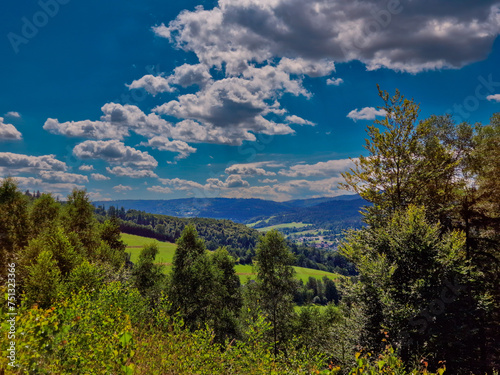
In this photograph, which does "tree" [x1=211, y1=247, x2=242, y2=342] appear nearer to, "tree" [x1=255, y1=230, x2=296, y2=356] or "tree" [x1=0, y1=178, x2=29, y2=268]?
"tree" [x1=255, y1=230, x2=296, y2=356]

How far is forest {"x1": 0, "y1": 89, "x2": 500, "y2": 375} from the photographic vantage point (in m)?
5.57

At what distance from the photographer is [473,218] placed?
1720cm

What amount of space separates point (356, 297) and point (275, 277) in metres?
16.4

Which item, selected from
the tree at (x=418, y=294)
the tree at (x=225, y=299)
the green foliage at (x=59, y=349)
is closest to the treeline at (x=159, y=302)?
the green foliage at (x=59, y=349)

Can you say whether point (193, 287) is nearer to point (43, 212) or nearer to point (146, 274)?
point (146, 274)

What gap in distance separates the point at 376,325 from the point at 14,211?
3976 centimetres

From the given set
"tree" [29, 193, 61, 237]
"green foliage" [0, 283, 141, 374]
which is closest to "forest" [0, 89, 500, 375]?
"green foliage" [0, 283, 141, 374]

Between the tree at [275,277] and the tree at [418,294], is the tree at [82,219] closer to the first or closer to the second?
the tree at [275,277]

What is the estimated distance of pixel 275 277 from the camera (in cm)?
2825

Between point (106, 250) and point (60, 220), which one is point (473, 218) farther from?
point (60, 220)

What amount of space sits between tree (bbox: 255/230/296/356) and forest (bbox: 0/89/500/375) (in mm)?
116

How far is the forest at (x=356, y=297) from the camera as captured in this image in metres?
5.57

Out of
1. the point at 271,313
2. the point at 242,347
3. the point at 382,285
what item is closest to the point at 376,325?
the point at 382,285

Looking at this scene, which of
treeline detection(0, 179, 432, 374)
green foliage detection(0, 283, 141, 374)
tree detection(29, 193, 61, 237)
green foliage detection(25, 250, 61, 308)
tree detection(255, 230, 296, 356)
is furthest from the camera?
tree detection(29, 193, 61, 237)
